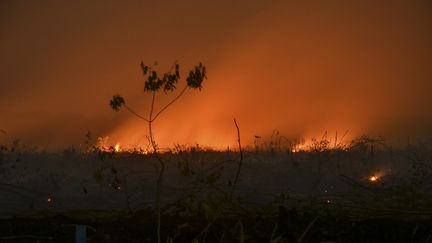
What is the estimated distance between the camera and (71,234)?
1023 centimetres

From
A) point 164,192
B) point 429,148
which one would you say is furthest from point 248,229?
point 429,148

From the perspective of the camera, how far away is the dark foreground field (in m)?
9.91

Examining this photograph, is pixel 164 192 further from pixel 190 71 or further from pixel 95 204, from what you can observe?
pixel 190 71

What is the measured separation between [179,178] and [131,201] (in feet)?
12.3

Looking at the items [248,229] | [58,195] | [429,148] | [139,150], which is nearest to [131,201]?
[58,195]

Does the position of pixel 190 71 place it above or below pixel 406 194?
above

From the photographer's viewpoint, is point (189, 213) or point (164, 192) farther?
point (164, 192)

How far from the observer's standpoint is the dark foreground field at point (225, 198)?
32.5 ft

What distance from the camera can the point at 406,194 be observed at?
12.7 metres

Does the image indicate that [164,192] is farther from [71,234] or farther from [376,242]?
[376,242]

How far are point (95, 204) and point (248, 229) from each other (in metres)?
9.32

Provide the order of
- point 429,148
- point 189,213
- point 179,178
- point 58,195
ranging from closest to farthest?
point 189,213
point 58,195
point 179,178
point 429,148

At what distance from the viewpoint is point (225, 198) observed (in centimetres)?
1071

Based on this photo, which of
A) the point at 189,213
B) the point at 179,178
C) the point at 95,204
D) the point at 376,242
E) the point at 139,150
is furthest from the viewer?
the point at 139,150
